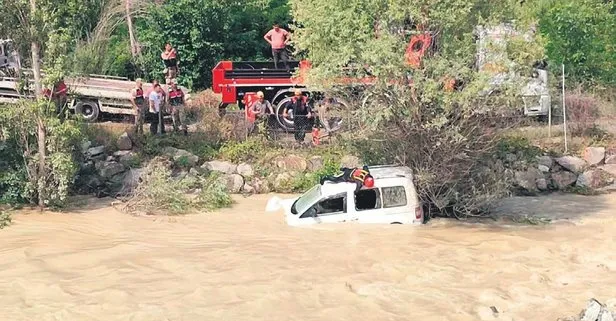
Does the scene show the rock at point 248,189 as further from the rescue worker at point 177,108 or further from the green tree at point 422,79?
the green tree at point 422,79

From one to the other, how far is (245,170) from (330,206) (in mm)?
5812

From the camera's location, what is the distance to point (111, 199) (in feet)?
65.0

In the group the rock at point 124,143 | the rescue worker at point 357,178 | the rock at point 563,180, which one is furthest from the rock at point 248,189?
the rock at point 563,180

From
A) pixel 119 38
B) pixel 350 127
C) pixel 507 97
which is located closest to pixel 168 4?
pixel 119 38

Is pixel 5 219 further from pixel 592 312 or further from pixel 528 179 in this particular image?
pixel 528 179

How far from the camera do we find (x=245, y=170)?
21.0m

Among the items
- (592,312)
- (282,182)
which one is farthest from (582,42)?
(592,312)

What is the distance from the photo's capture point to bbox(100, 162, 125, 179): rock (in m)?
20.7

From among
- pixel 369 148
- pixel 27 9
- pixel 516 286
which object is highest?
pixel 27 9

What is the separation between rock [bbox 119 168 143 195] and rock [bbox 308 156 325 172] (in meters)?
4.18

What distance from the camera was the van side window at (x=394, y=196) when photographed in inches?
617

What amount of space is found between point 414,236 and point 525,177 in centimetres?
660

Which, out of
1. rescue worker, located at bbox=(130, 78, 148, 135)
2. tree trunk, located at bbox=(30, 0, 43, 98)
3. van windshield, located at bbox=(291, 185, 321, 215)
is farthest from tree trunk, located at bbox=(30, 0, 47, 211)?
van windshield, located at bbox=(291, 185, 321, 215)

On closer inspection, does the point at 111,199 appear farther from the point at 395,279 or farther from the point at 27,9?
the point at 395,279
